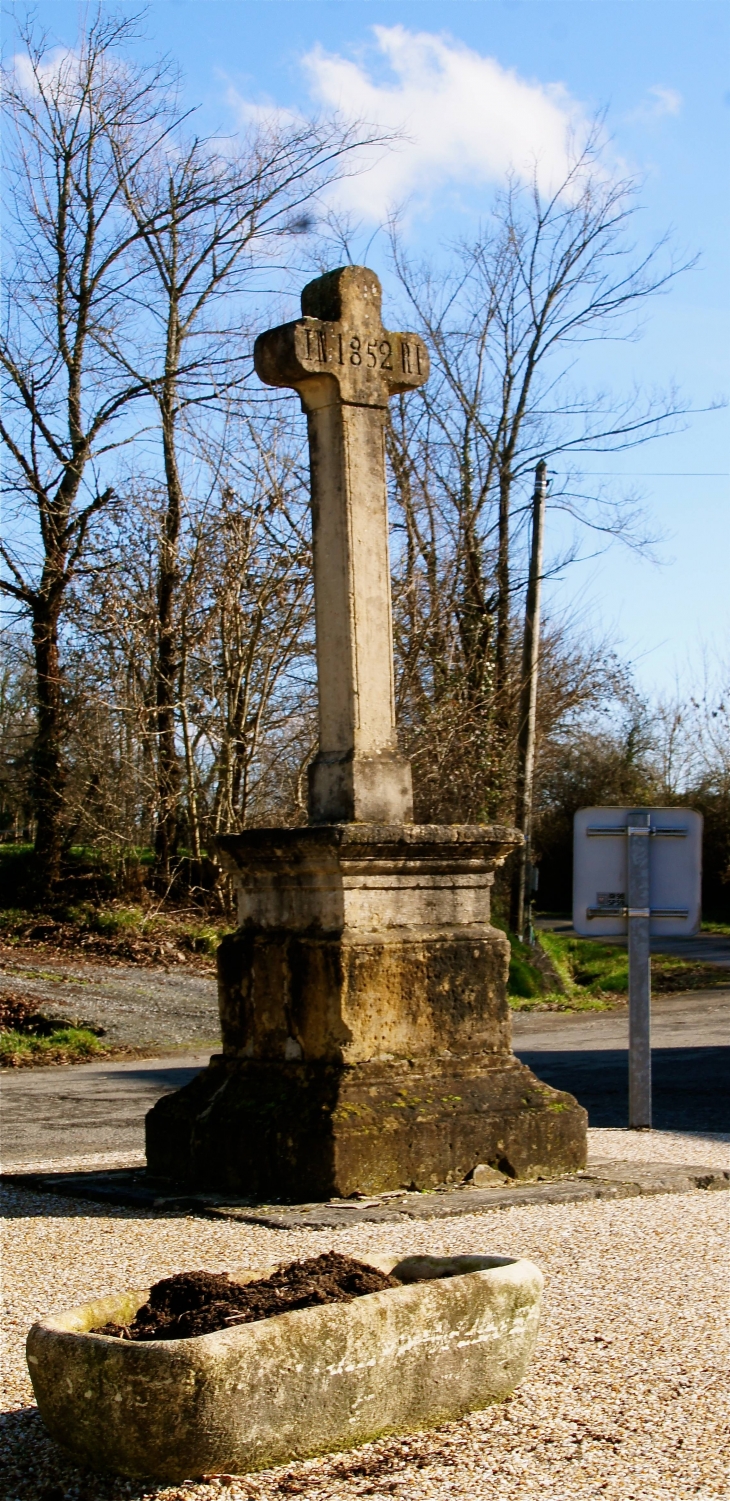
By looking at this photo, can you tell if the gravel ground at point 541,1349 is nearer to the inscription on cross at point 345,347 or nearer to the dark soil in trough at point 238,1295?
the dark soil in trough at point 238,1295

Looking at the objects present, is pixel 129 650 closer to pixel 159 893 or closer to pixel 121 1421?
pixel 159 893

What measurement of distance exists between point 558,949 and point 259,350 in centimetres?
1788

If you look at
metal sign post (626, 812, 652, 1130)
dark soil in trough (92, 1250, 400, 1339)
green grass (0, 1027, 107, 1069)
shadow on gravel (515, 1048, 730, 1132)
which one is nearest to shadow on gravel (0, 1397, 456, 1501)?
dark soil in trough (92, 1250, 400, 1339)

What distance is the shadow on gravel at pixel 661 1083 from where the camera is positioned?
9.88 m

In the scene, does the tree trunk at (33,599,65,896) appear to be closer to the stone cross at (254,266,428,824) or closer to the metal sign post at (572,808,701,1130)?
the metal sign post at (572,808,701,1130)

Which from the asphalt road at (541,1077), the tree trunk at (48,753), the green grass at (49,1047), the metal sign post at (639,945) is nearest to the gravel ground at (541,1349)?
the metal sign post at (639,945)

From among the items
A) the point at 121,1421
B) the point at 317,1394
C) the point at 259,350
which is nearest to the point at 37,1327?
the point at 121,1421

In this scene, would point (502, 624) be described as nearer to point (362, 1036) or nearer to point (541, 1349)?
point (362, 1036)

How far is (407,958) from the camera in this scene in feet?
21.2

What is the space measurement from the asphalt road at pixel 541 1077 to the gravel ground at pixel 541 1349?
2432mm

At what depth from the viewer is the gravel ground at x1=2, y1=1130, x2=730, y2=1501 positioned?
128 inches

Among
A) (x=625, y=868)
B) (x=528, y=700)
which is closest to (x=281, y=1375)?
(x=625, y=868)

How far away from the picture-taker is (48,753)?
20703 millimetres

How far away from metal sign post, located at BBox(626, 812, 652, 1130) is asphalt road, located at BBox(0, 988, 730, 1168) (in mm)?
802
